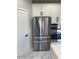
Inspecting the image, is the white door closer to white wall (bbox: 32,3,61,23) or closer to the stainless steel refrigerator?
the stainless steel refrigerator

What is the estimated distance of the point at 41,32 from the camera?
7223mm

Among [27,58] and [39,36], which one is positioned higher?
[39,36]

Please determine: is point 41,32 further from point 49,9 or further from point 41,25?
point 49,9

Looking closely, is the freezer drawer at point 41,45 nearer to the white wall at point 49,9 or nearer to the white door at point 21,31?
the white door at point 21,31

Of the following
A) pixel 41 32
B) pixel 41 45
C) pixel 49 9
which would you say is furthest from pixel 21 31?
pixel 49 9

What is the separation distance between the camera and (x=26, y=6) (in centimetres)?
636

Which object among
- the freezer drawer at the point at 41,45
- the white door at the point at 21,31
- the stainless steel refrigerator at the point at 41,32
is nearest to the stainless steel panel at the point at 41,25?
the stainless steel refrigerator at the point at 41,32

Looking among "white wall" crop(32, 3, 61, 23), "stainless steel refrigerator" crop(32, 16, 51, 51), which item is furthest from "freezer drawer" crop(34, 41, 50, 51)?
"white wall" crop(32, 3, 61, 23)

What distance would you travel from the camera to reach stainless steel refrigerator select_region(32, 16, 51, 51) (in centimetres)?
718

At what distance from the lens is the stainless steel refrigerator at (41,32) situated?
7.18m
